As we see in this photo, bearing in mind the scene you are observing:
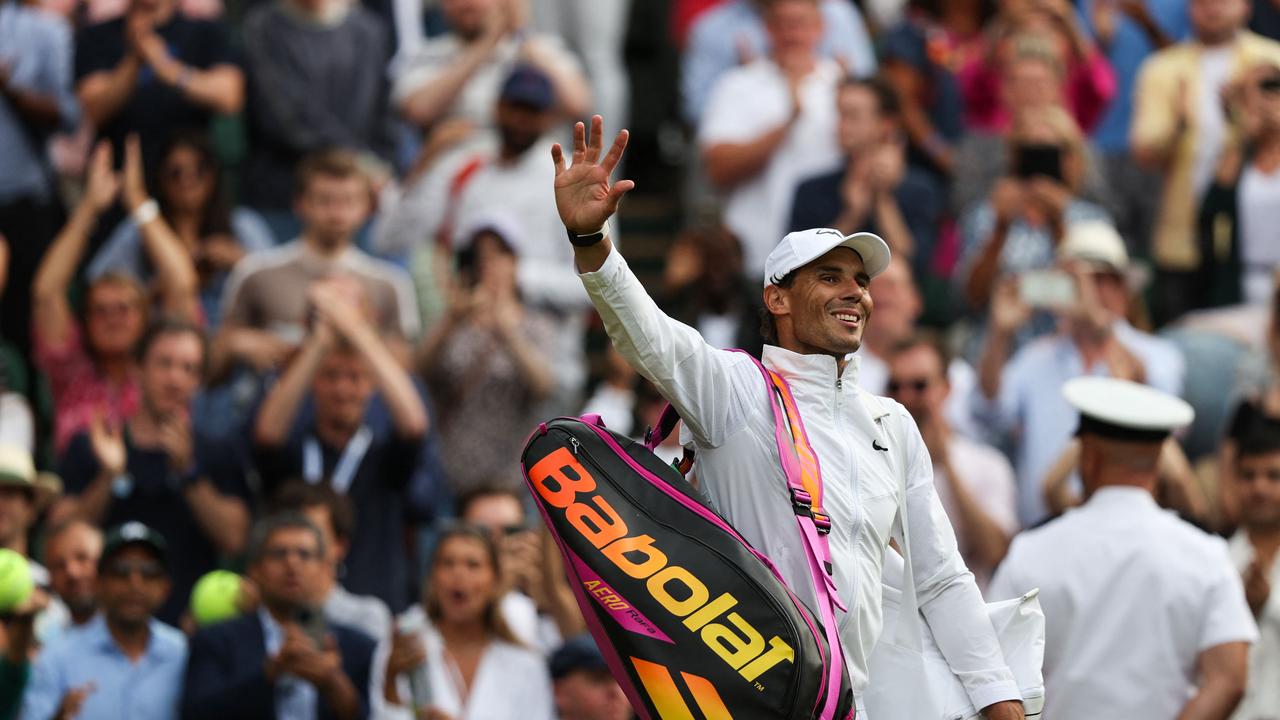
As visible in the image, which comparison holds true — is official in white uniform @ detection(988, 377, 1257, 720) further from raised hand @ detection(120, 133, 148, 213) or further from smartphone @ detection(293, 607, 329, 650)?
raised hand @ detection(120, 133, 148, 213)

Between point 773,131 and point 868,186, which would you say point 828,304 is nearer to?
point 868,186

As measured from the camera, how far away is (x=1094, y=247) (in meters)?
10.5

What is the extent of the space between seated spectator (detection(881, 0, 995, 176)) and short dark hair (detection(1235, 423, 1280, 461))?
4.12 m

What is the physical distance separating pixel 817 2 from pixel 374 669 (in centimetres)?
532

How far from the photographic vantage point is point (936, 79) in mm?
13172

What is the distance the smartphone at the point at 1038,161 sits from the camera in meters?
11.4

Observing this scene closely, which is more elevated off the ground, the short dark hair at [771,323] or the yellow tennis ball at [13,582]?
the short dark hair at [771,323]

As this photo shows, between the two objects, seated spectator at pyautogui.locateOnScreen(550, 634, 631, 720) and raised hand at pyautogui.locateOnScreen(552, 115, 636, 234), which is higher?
raised hand at pyautogui.locateOnScreen(552, 115, 636, 234)

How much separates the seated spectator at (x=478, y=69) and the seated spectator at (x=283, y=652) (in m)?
4.08

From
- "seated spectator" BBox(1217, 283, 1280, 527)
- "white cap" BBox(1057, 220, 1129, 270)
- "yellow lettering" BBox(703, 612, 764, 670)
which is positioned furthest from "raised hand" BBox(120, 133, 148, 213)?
"yellow lettering" BBox(703, 612, 764, 670)

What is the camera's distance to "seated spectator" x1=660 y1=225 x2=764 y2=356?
11.0 m

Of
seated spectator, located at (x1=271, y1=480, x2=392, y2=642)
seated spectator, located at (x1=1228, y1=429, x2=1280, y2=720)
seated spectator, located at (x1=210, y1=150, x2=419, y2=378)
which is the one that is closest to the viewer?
seated spectator, located at (x1=1228, y1=429, x2=1280, y2=720)

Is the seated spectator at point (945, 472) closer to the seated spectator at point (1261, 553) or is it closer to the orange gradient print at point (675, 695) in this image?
the seated spectator at point (1261, 553)

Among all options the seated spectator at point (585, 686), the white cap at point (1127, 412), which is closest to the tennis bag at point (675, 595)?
the white cap at point (1127, 412)
